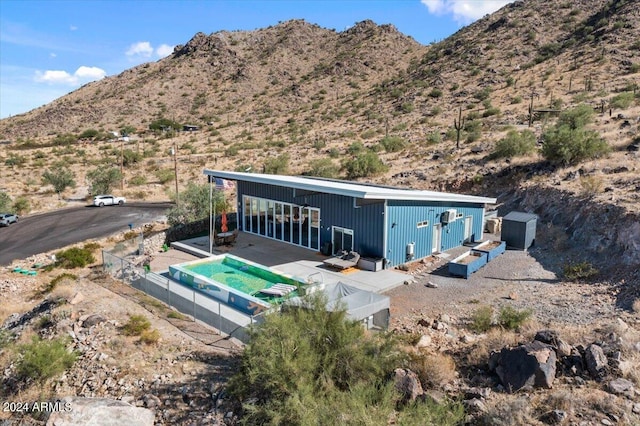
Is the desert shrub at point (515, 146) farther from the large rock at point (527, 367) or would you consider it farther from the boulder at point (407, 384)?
the boulder at point (407, 384)

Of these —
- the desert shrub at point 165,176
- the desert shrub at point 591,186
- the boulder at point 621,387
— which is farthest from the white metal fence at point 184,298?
the desert shrub at point 165,176

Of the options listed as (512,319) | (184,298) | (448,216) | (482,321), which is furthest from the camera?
(448,216)

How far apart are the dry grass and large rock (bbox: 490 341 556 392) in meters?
1.03

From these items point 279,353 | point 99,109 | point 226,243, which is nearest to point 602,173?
point 226,243

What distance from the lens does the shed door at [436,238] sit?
70.6 feet

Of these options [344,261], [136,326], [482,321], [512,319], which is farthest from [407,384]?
[344,261]

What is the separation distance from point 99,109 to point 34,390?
96.0 m

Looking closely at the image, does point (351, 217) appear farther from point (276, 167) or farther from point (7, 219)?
point (7, 219)

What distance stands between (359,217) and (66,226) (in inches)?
891

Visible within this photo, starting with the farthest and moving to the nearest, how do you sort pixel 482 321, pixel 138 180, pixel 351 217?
pixel 138 180
pixel 351 217
pixel 482 321

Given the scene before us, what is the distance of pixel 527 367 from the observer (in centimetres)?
984

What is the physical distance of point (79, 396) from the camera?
10.8 metres

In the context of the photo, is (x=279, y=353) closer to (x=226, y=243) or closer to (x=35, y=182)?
(x=226, y=243)

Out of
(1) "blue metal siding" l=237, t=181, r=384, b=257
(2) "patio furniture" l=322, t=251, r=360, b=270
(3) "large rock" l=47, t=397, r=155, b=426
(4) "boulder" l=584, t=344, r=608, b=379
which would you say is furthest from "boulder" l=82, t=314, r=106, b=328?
(4) "boulder" l=584, t=344, r=608, b=379
